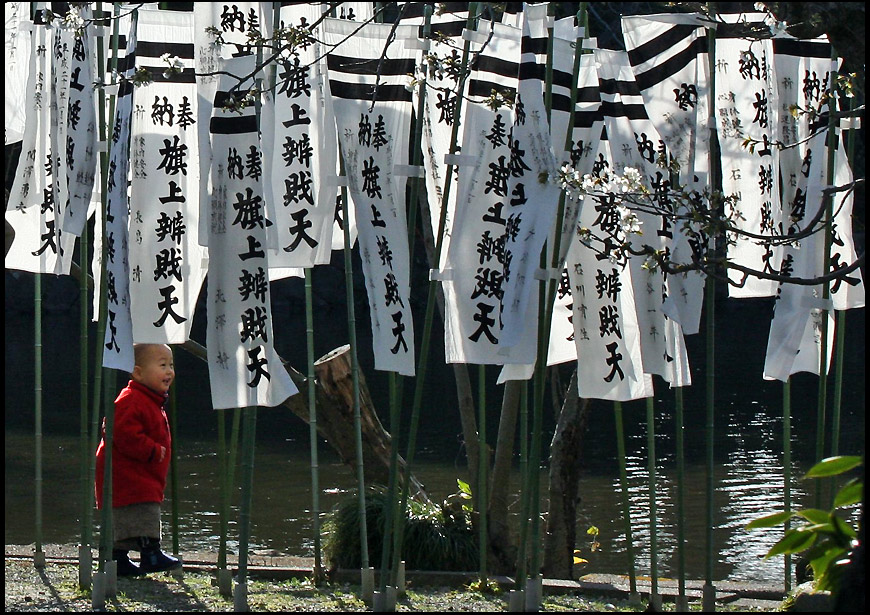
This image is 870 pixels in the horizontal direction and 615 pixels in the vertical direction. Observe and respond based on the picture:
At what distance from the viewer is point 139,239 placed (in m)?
5.75

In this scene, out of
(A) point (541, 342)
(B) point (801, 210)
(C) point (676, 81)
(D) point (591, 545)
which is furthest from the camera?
(D) point (591, 545)

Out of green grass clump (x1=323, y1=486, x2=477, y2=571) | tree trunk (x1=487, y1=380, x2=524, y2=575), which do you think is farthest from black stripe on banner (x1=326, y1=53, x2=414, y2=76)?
green grass clump (x1=323, y1=486, x2=477, y2=571)

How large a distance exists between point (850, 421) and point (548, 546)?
7960 mm

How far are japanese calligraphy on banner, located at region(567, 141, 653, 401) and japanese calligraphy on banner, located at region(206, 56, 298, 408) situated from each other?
60.8 inches

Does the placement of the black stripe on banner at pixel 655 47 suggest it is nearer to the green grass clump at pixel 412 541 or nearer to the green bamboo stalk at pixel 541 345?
the green bamboo stalk at pixel 541 345

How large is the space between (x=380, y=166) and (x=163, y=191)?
1.09 metres

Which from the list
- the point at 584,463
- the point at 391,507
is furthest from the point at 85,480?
the point at 584,463

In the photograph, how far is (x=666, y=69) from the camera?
586cm

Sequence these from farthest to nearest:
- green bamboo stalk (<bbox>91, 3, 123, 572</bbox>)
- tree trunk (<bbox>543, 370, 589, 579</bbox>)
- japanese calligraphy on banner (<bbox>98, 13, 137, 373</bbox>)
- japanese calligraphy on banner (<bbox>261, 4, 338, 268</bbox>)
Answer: tree trunk (<bbox>543, 370, 589, 579</bbox>) → japanese calligraphy on banner (<bbox>261, 4, 338, 268</bbox>) → green bamboo stalk (<bbox>91, 3, 123, 572</bbox>) → japanese calligraphy on banner (<bbox>98, 13, 137, 373</bbox>)

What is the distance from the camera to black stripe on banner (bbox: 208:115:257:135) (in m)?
5.55

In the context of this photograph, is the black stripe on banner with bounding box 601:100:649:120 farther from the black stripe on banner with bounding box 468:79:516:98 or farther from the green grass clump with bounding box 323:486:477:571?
the green grass clump with bounding box 323:486:477:571

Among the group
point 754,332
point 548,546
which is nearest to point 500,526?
point 548,546

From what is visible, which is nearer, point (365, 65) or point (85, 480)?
point (365, 65)

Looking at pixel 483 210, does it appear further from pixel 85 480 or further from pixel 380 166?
pixel 85 480
